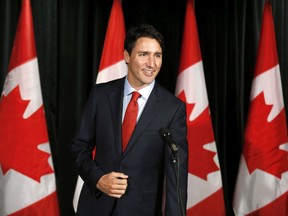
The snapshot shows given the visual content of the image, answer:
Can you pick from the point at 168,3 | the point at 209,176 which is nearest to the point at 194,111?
the point at 209,176

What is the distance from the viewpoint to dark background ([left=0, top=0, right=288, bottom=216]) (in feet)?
11.5

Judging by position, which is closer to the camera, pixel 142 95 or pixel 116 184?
pixel 116 184

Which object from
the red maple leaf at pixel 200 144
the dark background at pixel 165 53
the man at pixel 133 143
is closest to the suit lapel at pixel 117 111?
the man at pixel 133 143

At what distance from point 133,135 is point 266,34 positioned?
202cm

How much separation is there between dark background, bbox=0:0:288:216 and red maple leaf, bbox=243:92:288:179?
450mm

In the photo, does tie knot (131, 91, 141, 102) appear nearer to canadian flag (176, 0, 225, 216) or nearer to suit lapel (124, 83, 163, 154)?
suit lapel (124, 83, 163, 154)

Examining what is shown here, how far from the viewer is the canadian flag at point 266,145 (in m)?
3.34

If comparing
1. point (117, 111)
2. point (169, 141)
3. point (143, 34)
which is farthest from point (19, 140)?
point (169, 141)

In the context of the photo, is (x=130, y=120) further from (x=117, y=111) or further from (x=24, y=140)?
(x=24, y=140)

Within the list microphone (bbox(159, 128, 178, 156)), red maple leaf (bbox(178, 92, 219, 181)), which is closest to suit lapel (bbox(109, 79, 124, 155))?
microphone (bbox(159, 128, 178, 156))

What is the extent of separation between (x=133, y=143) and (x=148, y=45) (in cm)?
44

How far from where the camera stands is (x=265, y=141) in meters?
3.35

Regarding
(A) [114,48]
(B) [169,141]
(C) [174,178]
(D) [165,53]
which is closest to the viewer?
(B) [169,141]

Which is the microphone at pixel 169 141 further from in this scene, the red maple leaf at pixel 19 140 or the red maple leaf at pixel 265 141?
the red maple leaf at pixel 265 141
